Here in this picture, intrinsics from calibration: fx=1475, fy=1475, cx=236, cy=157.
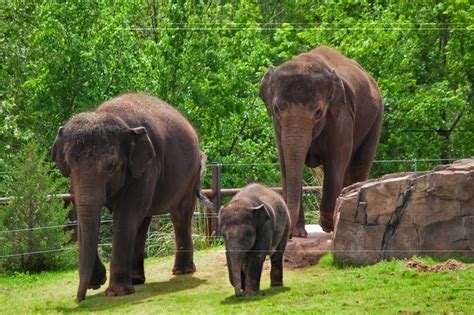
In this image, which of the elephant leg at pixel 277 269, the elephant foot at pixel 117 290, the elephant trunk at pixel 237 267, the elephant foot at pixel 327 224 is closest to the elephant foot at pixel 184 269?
the elephant foot at pixel 327 224

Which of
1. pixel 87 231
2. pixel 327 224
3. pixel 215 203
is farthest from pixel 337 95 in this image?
pixel 215 203

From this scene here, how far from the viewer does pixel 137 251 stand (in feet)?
62.4

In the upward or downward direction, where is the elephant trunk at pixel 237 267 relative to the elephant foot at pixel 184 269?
upward

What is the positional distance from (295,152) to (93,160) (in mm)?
3462

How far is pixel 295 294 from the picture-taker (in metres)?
16.1

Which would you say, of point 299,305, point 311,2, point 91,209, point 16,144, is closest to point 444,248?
point 299,305

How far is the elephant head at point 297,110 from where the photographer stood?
63.3ft

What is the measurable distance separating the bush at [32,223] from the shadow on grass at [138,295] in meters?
3.41

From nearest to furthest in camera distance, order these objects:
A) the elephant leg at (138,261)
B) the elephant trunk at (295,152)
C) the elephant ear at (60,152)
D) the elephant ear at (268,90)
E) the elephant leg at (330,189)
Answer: the elephant ear at (60,152) < the elephant leg at (138,261) < the elephant trunk at (295,152) < the elephant ear at (268,90) < the elephant leg at (330,189)

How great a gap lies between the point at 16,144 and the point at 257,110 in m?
5.96

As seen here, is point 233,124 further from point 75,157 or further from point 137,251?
point 75,157

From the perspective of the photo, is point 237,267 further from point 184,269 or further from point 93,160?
point 184,269

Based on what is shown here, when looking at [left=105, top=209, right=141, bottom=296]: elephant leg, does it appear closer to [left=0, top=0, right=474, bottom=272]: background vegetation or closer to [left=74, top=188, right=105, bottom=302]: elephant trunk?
[left=74, top=188, right=105, bottom=302]: elephant trunk

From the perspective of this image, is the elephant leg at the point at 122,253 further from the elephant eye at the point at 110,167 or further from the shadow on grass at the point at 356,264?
the shadow on grass at the point at 356,264
